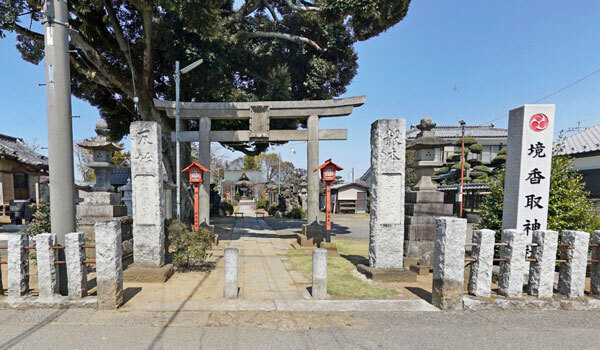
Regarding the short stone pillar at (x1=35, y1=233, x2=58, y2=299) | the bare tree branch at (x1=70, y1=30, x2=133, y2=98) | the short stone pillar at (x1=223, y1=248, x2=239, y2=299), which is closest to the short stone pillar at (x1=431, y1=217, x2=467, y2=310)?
the short stone pillar at (x1=223, y1=248, x2=239, y2=299)

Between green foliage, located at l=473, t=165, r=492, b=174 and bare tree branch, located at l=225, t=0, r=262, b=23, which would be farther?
green foliage, located at l=473, t=165, r=492, b=174

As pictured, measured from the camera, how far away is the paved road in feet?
10.9

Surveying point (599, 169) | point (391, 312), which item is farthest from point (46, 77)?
point (599, 169)

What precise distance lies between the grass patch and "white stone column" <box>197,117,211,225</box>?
3765 mm

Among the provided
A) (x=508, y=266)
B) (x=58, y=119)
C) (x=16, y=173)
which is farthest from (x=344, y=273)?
(x=16, y=173)

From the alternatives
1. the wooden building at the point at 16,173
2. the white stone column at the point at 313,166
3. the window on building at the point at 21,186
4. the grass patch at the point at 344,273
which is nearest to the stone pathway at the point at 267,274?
the grass patch at the point at 344,273

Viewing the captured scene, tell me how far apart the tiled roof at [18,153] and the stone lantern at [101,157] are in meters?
12.3

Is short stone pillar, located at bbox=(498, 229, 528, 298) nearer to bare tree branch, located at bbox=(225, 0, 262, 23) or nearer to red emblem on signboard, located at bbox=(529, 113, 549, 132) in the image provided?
red emblem on signboard, located at bbox=(529, 113, 549, 132)

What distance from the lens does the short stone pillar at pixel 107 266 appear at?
4.09m

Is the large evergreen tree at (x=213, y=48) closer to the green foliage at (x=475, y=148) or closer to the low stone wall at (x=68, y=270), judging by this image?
the low stone wall at (x=68, y=270)

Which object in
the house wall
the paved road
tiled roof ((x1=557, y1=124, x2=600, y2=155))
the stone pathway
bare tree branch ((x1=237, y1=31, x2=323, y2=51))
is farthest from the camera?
the house wall

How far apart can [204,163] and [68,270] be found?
6221 millimetres

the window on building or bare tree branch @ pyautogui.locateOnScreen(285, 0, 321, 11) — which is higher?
bare tree branch @ pyautogui.locateOnScreen(285, 0, 321, 11)

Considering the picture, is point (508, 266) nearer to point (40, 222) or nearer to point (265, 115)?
point (265, 115)
